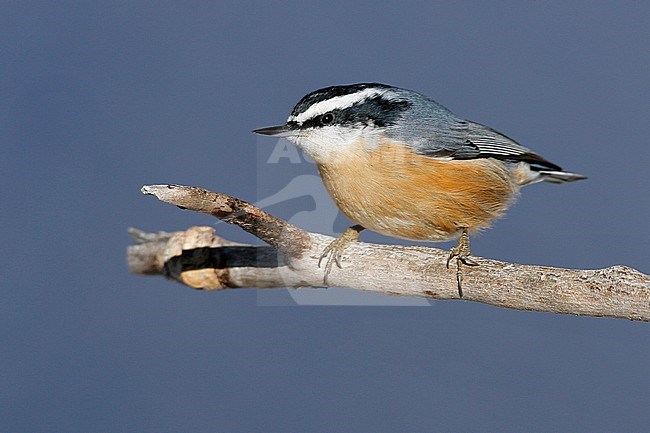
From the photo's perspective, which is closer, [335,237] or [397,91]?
[397,91]

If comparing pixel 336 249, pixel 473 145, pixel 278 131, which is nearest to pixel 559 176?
pixel 473 145

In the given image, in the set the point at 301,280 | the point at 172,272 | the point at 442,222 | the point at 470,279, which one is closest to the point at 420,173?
the point at 442,222

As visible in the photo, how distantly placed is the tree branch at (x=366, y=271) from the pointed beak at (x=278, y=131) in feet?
0.42

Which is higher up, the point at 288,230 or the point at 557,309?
the point at 288,230

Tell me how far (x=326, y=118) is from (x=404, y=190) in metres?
0.19

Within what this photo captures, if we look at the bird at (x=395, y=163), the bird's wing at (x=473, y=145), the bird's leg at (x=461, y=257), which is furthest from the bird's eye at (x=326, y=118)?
the bird's leg at (x=461, y=257)

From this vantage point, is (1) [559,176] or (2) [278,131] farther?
(1) [559,176]

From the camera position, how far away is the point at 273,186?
1.53m

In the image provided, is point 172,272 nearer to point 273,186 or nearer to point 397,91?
point 273,186

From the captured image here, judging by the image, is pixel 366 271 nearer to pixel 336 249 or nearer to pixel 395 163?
pixel 336 249

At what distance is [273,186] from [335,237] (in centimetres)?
15

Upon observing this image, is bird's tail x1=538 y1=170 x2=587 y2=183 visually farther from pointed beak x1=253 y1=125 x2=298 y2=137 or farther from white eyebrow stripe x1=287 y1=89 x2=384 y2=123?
pointed beak x1=253 y1=125 x2=298 y2=137

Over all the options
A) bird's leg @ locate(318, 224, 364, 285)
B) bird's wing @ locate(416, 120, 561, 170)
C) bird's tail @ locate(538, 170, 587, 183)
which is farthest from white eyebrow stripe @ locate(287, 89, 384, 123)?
bird's tail @ locate(538, 170, 587, 183)

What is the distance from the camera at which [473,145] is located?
152cm
